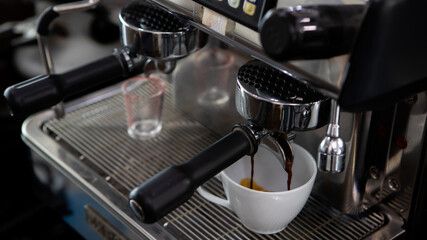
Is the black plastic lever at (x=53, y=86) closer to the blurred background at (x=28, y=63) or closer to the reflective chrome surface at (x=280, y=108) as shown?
the reflective chrome surface at (x=280, y=108)

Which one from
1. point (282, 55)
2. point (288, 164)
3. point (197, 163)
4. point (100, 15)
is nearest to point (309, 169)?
point (288, 164)

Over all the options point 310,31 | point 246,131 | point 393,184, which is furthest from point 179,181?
point 393,184

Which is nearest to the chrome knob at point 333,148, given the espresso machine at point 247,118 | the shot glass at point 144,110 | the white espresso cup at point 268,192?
the espresso machine at point 247,118

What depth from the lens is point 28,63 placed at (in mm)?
1321

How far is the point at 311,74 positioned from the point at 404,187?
308 mm

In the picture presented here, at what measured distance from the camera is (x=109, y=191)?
79 centimetres

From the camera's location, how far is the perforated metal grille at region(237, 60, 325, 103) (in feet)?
1.93

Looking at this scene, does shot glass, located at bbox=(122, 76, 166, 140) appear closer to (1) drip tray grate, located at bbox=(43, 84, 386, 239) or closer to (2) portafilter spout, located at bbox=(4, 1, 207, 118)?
(1) drip tray grate, located at bbox=(43, 84, 386, 239)

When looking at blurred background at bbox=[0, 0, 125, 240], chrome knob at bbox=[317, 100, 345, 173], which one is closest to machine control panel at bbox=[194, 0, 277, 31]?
chrome knob at bbox=[317, 100, 345, 173]

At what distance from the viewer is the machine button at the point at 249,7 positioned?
53 centimetres

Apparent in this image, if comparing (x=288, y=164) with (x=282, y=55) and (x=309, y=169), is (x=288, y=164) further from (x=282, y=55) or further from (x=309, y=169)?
(x=282, y=55)

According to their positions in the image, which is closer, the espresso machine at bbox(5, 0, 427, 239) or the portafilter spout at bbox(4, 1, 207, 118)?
the espresso machine at bbox(5, 0, 427, 239)

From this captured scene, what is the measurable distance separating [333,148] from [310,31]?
0.53ft

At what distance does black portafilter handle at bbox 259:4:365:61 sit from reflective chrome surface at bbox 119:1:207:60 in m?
0.27
